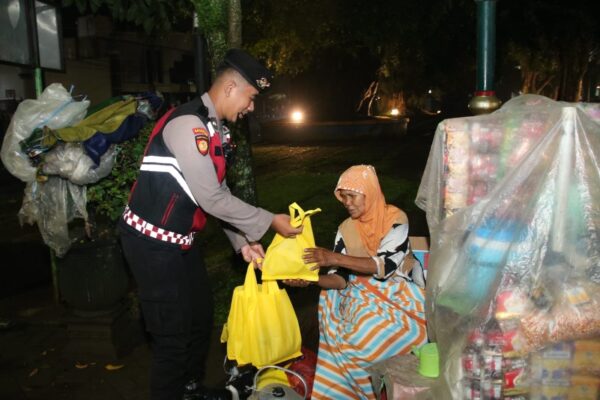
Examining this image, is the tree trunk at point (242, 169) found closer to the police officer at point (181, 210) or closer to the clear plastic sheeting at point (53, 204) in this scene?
the clear plastic sheeting at point (53, 204)

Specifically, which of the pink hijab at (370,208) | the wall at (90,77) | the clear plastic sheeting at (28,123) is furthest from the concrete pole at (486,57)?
the wall at (90,77)

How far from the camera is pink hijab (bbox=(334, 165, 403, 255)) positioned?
3117 millimetres

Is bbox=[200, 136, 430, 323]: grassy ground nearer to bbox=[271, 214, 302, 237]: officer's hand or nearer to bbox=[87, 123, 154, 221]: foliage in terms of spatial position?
bbox=[87, 123, 154, 221]: foliage

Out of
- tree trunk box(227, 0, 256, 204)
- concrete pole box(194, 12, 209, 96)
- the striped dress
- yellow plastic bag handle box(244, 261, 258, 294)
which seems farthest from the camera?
tree trunk box(227, 0, 256, 204)

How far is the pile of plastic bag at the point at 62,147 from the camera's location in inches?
139

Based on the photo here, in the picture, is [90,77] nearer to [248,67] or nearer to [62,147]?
[62,147]

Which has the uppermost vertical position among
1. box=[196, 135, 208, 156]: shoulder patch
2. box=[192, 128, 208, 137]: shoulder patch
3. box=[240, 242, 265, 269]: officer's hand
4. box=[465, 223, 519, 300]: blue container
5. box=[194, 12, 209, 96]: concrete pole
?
box=[194, 12, 209, 96]: concrete pole

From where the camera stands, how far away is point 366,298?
123 inches

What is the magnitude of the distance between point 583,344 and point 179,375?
1.89 meters

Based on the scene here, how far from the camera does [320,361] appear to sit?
3.18 m

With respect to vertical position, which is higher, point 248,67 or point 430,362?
point 248,67

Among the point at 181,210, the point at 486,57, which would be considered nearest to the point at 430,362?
the point at 181,210

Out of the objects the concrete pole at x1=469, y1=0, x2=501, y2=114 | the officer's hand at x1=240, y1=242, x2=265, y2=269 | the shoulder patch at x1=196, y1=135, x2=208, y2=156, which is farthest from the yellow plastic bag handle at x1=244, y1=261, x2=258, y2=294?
the concrete pole at x1=469, y1=0, x2=501, y2=114

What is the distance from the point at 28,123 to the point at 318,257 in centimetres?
214
